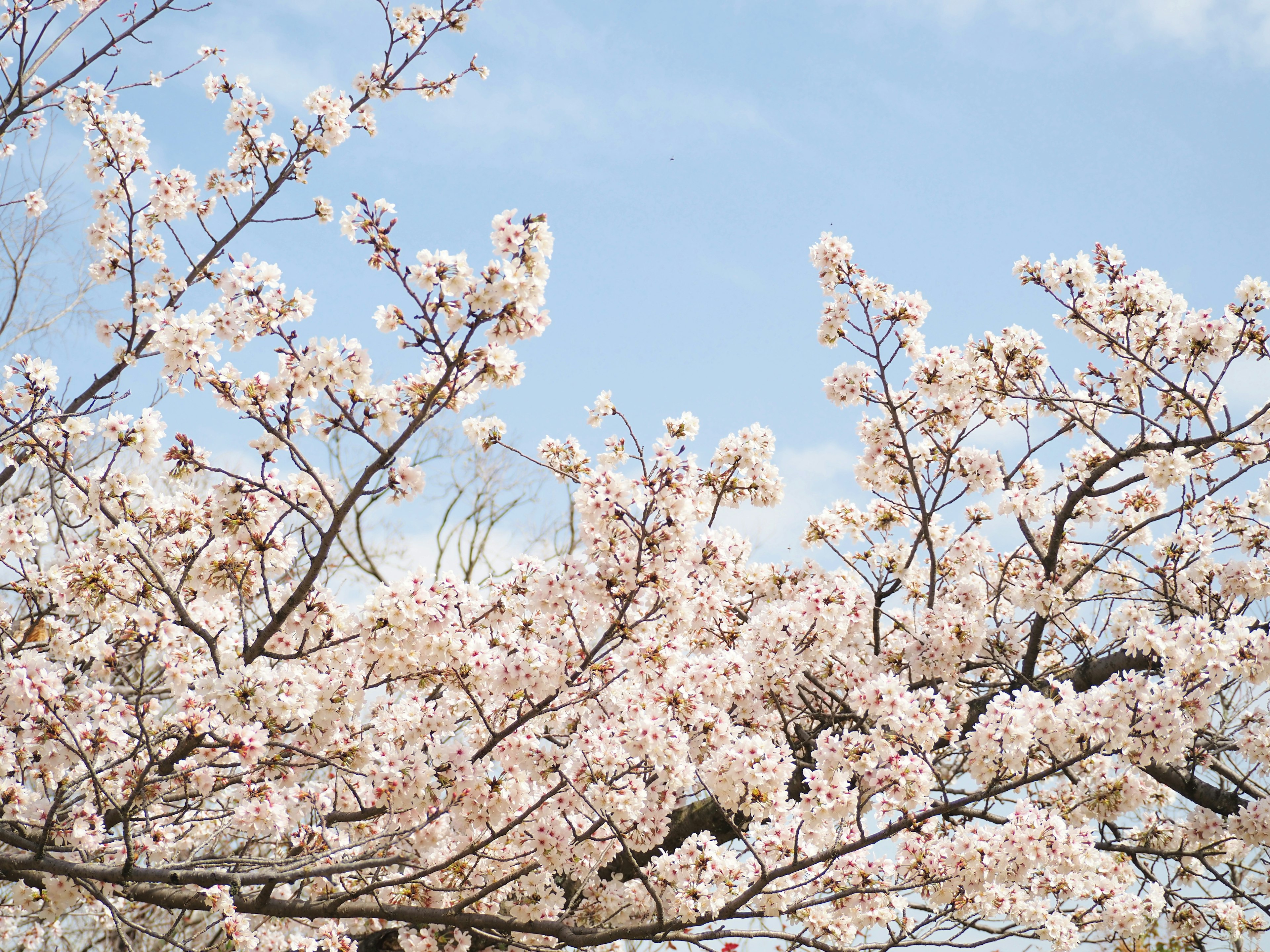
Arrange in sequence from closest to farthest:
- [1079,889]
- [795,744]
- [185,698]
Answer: [185,698] → [1079,889] → [795,744]

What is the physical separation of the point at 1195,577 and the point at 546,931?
586 cm

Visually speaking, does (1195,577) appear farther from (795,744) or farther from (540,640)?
(540,640)

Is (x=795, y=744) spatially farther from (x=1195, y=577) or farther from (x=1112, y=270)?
(x=1112, y=270)

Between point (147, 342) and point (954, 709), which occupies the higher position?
point (147, 342)

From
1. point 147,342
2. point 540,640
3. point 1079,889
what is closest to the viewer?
point 540,640

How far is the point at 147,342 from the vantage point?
5859 mm

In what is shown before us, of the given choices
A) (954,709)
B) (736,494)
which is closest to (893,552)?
(954,709)

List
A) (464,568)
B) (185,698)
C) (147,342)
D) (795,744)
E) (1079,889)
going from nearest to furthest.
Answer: (185,698) → (147,342) → (1079,889) → (795,744) → (464,568)

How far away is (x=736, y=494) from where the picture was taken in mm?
6477

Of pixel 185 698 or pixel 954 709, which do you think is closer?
pixel 185 698

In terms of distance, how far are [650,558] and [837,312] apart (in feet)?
8.97

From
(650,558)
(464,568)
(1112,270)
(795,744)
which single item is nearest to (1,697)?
(650,558)

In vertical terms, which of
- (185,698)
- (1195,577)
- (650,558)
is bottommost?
(185,698)

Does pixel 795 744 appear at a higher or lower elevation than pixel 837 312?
lower
